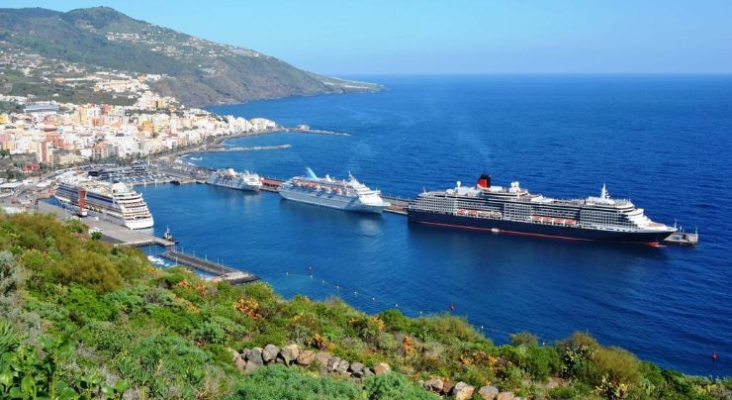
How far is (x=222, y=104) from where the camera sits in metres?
79.9


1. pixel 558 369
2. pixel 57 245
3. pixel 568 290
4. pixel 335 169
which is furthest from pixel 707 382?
pixel 335 169

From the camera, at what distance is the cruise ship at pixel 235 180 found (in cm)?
3209

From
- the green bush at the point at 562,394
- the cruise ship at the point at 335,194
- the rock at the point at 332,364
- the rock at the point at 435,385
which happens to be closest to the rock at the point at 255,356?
the rock at the point at 332,364

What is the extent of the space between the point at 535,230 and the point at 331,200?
29.4ft

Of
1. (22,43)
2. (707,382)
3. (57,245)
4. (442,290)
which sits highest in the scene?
(22,43)

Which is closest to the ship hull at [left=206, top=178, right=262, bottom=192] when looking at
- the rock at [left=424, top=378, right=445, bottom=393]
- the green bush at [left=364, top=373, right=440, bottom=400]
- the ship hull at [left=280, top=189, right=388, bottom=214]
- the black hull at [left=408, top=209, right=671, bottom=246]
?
the ship hull at [left=280, top=189, right=388, bottom=214]

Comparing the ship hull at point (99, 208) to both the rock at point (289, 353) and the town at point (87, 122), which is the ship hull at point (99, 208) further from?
the rock at point (289, 353)

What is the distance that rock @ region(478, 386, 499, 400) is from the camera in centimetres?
661

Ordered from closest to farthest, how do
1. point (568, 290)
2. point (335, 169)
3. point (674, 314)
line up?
point (674, 314) → point (568, 290) → point (335, 169)

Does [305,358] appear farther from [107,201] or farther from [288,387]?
[107,201]

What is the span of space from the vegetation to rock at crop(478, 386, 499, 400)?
15 centimetres

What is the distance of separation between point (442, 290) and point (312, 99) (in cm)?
7541

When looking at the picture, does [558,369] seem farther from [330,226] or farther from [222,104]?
[222,104]

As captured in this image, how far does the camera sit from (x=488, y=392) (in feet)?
21.9
